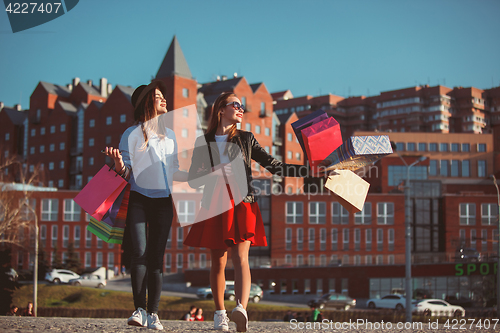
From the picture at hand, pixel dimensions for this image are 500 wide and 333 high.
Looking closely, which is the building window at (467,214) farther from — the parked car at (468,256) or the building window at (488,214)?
the parked car at (468,256)

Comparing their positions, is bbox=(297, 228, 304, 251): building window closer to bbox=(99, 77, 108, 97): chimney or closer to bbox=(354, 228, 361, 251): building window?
bbox=(354, 228, 361, 251): building window

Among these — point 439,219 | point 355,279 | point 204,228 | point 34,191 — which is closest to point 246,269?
point 204,228

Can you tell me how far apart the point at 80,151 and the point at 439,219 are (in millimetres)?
42657

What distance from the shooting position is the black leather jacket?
17.6 ft

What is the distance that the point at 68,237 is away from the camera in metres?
54.9

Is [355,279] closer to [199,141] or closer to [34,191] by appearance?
[34,191]

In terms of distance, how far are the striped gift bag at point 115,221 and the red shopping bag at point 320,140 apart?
1.84 meters

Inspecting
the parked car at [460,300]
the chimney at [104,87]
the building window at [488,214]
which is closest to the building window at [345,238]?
the parked car at [460,300]

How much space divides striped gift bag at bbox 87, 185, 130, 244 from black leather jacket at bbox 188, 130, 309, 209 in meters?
0.67

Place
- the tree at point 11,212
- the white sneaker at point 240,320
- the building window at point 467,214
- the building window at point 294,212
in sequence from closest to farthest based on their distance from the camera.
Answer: the white sneaker at point 240,320
the tree at point 11,212
the building window at point 294,212
the building window at point 467,214

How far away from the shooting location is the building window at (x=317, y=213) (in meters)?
55.2

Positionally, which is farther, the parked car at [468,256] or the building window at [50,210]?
the building window at [50,210]

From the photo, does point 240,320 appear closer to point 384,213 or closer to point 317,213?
point 317,213

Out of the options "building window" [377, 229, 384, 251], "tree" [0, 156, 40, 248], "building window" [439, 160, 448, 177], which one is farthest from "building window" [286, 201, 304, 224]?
"building window" [439, 160, 448, 177]
